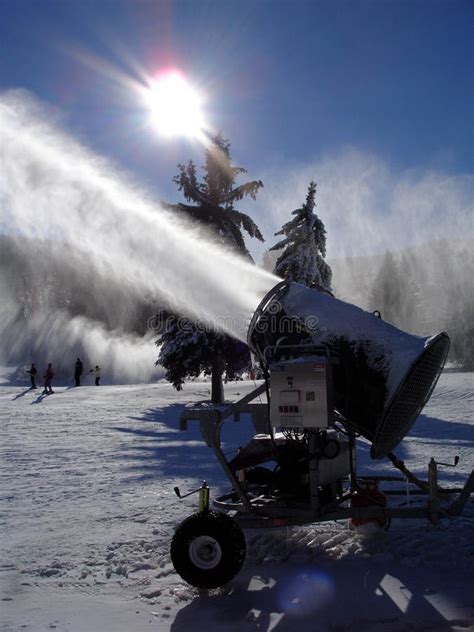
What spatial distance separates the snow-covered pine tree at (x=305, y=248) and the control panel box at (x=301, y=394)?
20506mm

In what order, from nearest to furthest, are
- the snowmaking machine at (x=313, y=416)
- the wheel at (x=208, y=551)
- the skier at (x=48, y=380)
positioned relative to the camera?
the wheel at (x=208, y=551) → the snowmaking machine at (x=313, y=416) → the skier at (x=48, y=380)

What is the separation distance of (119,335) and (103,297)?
1154 inches

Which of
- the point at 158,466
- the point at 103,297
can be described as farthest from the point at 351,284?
the point at 158,466

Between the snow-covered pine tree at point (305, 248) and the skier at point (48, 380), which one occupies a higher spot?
the snow-covered pine tree at point (305, 248)

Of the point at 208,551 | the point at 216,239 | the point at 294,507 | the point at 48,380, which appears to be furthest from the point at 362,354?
the point at 48,380

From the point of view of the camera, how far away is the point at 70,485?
8.96 m

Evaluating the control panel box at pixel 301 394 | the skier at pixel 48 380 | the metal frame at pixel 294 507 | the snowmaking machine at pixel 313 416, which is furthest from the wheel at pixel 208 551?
the skier at pixel 48 380

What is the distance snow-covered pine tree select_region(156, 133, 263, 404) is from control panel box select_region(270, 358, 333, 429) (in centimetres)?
1795

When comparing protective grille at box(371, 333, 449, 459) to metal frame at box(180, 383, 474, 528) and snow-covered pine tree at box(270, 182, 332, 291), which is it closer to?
metal frame at box(180, 383, 474, 528)

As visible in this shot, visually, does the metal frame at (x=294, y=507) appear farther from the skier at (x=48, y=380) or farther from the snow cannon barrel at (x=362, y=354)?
the skier at (x=48, y=380)

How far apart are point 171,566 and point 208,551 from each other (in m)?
0.81

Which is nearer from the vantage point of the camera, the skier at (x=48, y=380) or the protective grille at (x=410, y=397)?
the protective grille at (x=410, y=397)

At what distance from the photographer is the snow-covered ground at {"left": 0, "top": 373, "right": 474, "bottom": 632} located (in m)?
4.32

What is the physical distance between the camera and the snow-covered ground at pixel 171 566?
14.2ft
